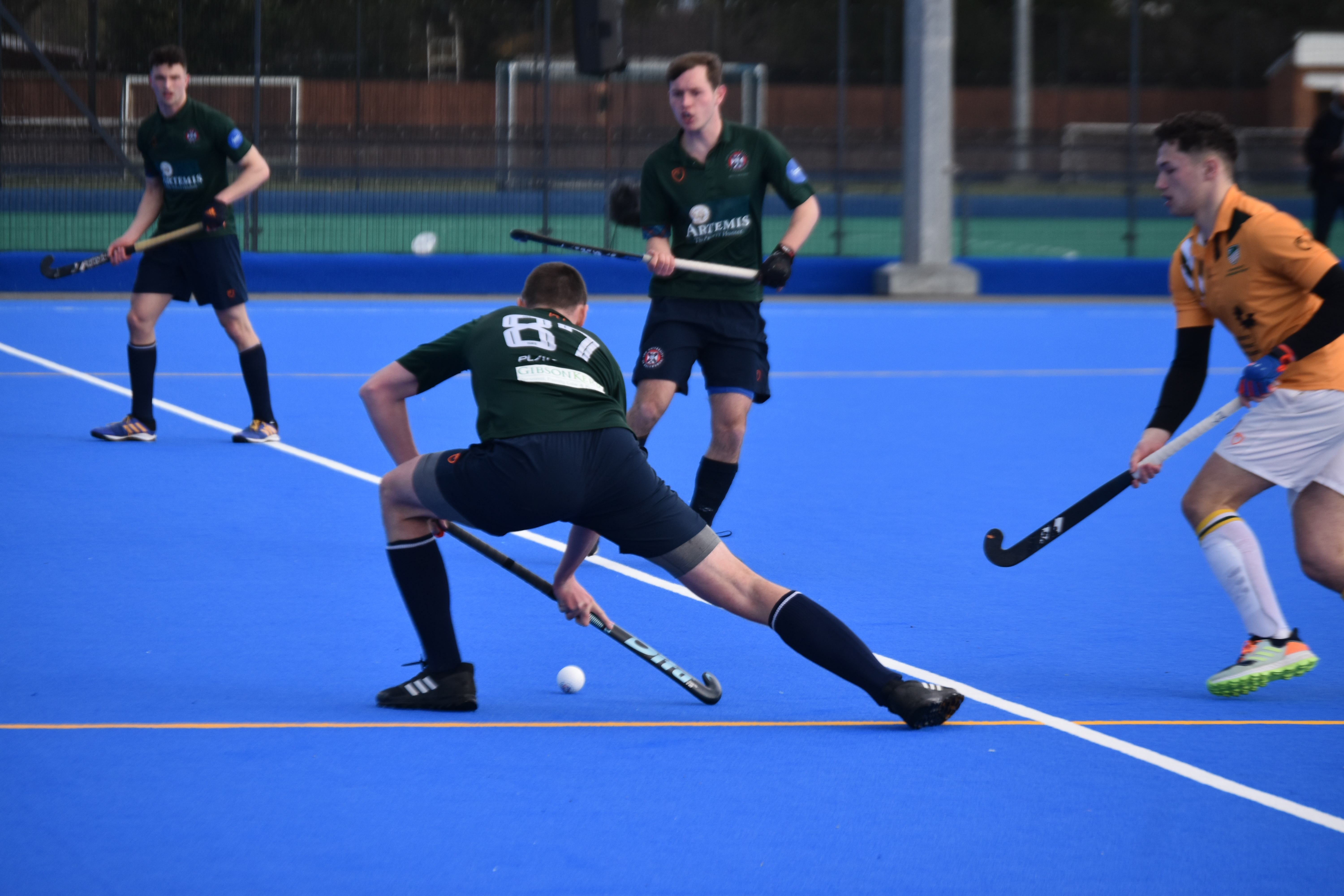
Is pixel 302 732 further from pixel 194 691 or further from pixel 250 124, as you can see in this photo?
pixel 250 124

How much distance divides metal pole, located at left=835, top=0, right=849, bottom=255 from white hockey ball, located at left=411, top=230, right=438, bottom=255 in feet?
15.1

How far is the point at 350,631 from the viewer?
15.4 feet

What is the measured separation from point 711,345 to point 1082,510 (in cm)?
186

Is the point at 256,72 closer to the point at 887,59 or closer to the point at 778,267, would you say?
the point at 887,59

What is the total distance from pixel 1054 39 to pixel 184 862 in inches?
1047

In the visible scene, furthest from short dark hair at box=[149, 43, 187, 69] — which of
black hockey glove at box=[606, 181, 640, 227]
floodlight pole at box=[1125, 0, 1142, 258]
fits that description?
floodlight pole at box=[1125, 0, 1142, 258]

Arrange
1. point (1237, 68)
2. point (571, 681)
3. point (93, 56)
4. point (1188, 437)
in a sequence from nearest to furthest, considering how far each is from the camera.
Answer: point (571, 681) → point (1188, 437) → point (93, 56) → point (1237, 68)

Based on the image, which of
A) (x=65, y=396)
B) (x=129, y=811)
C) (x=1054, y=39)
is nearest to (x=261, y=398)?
(x=65, y=396)

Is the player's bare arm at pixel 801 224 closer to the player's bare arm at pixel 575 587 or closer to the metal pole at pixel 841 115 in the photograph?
the player's bare arm at pixel 575 587

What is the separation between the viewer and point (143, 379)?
796cm

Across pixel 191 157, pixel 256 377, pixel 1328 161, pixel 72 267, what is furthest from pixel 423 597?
pixel 1328 161

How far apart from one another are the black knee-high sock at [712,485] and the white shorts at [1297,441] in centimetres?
209

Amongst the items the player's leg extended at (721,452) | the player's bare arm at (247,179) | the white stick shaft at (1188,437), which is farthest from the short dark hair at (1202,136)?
the player's bare arm at (247,179)

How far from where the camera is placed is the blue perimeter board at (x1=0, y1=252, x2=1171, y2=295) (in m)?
15.5
